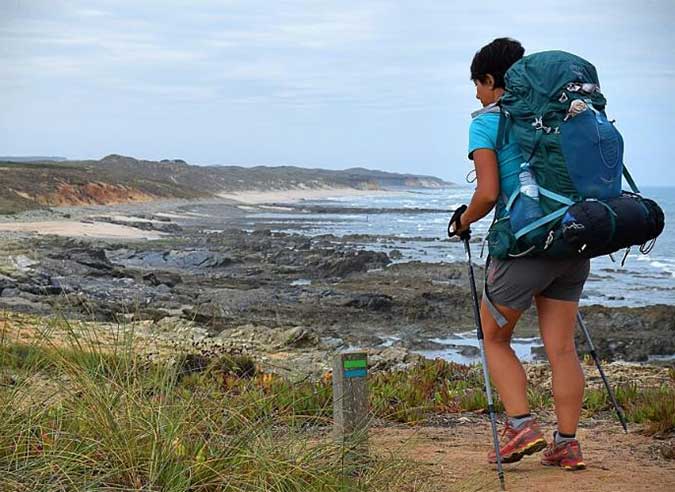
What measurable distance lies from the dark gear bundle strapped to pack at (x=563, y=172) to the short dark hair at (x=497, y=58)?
7.7 inches

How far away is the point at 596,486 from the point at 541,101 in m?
1.97

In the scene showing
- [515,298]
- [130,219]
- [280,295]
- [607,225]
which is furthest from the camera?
[130,219]

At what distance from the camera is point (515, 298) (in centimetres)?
484

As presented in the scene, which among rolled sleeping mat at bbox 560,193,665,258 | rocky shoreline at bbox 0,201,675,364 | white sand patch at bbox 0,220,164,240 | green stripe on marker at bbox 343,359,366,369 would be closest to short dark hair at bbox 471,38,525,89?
rolled sleeping mat at bbox 560,193,665,258

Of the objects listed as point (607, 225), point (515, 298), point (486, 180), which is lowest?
point (515, 298)

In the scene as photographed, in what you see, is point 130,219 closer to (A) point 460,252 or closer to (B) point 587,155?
(A) point 460,252

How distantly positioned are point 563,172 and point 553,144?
0.14 metres

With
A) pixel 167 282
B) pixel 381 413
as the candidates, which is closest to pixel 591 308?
pixel 167 282

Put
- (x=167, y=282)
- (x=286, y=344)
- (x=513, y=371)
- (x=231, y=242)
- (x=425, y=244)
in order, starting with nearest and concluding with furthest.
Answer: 1. (x=513, y=371)
2. (x=286, y=344)
3. (x=167, y=282)
4. (x=231, y=242)
5. (x=425, y=244)

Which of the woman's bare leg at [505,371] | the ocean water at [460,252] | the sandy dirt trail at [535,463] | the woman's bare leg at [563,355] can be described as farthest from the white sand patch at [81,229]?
the woman's bare leg at [563,355]

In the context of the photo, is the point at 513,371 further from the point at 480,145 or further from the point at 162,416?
the point at 162,416

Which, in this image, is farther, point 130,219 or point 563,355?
point 130,219

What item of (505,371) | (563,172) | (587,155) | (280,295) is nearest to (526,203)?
(563,172)

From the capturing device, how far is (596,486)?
4.90m
